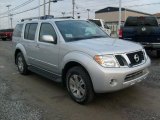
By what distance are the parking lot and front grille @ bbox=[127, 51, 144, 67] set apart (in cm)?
85

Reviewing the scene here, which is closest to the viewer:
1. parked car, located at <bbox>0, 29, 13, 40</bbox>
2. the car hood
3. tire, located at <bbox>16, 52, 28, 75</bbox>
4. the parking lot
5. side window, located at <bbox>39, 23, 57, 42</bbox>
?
the parking lot

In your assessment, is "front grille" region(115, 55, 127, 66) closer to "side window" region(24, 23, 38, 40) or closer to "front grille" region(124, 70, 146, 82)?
"front grille" region(124, 70, 146, 82)

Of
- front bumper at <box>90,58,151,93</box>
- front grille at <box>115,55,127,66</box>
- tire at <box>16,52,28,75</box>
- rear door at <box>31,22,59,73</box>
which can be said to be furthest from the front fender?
tire at <box>16,52,28,75</box>

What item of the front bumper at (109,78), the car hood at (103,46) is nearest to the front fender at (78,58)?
the car hood at (103,46)

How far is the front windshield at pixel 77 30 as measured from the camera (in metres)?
6.11

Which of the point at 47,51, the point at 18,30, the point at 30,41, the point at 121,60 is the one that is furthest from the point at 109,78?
the point at 18,30

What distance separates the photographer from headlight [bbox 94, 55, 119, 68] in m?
4.95

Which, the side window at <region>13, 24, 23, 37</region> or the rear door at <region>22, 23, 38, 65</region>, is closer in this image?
the rear door at <region>22, 23, 38, 65</region>

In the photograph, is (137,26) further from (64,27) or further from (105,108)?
(105,108)

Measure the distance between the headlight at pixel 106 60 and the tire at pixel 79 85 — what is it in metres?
0.43

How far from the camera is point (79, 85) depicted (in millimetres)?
5465

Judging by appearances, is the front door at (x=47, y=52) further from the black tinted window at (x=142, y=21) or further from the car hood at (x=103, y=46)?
the black tinted window at (x=142, y=21)

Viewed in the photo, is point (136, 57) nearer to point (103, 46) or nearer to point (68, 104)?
point (103, 46)

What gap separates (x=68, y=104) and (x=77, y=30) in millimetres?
1907
